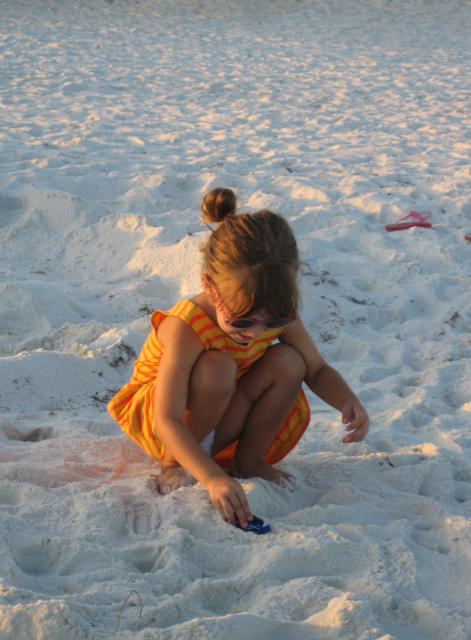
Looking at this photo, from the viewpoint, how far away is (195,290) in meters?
3.94

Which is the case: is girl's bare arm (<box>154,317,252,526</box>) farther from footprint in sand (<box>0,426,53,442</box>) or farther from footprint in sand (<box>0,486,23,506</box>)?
footprint in sand (<box>0,426,53,442</box>)

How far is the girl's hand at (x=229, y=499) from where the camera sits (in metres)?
2.23

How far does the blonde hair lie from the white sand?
590 millimetres

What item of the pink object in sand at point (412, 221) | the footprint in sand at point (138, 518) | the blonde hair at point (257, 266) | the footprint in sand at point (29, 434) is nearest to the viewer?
the blonde hair at point (257, 266)

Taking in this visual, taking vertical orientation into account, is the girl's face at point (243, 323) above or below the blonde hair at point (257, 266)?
below

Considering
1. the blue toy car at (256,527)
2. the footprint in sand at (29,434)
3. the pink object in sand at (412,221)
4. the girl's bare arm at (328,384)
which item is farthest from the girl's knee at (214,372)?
the pink object in sand at (412,221)

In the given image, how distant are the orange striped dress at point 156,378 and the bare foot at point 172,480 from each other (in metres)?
0.06

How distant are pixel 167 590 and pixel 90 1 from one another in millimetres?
12541

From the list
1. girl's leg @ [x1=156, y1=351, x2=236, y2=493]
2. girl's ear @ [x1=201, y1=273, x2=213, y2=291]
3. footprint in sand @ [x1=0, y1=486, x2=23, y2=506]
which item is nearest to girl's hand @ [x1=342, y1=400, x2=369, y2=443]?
girl's leg @ [x1=156, y1=351, x2=236, y2=493]

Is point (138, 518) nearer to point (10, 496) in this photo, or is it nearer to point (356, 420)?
point (10, 496)

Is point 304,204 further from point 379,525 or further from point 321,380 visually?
point 379,525

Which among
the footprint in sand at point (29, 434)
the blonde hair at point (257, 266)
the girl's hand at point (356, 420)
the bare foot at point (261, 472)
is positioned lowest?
the footprint in sand at point (29, 434)

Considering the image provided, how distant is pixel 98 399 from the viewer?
324cm

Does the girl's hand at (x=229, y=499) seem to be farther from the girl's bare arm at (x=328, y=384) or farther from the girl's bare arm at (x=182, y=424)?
the girl's bare arm at (x=328, y=384)
